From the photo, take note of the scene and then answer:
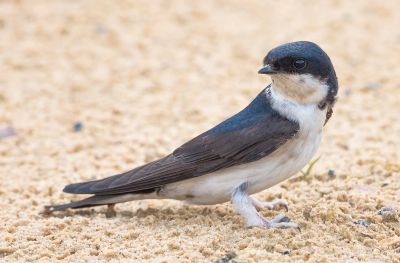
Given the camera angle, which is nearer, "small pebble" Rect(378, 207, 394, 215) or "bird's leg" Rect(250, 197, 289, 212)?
"small pebble" Rect(378, 207, 394, 215)

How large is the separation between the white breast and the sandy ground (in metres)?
0.20

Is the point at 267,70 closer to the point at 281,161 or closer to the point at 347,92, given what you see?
the point at 281,161

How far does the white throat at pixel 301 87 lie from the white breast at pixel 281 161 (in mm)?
32

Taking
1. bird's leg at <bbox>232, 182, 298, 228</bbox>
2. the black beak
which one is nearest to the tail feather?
bird's leg at <bbox>232, 182, 298, 228</bbox>

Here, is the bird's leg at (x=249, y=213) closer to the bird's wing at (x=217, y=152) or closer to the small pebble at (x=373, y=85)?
the bird's wing at (x=217, y=152)

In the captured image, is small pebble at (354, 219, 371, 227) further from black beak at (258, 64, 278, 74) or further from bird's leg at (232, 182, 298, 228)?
black beak at (258, 64, 278, 74)

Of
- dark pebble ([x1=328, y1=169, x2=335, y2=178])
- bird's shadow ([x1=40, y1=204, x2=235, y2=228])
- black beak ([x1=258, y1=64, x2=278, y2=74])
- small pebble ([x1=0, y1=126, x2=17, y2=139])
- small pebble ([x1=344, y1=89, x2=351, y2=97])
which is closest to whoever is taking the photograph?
black beak ([x1=258, y1=64, x2=278, y2=74])

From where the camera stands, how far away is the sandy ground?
12.9ft

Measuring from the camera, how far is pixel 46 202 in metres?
4.86

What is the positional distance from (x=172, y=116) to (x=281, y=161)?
8.30 ft

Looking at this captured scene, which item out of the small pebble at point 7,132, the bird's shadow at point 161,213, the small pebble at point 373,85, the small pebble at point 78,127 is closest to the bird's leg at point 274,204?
the bird's shadow at point 161,213

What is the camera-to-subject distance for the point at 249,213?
409cm

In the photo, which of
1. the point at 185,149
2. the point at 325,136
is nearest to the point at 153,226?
the point at 185,149

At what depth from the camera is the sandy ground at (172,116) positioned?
3.94 metres
